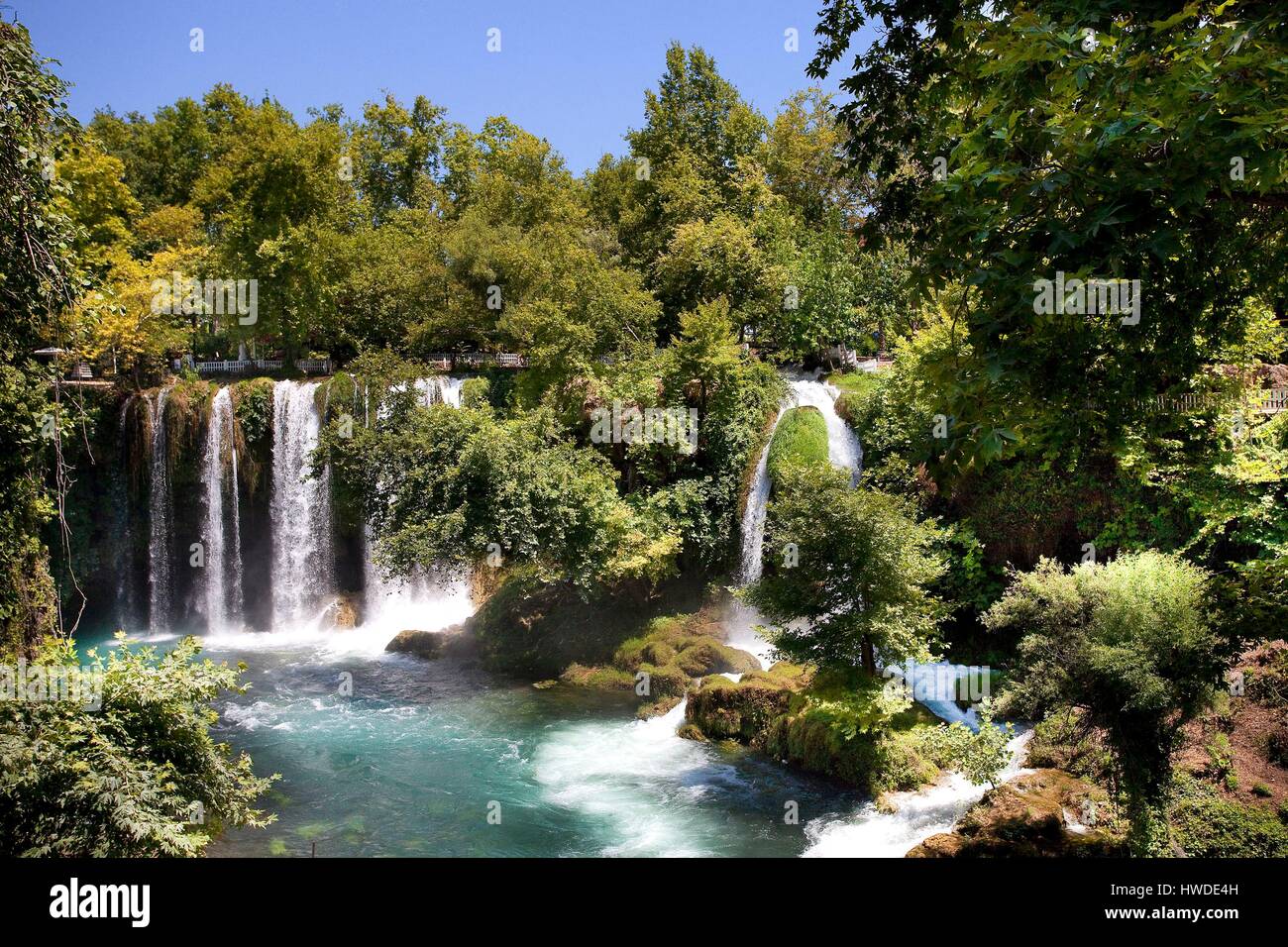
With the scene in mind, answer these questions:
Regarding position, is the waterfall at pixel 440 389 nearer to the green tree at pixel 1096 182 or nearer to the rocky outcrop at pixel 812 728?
the rocky outcrop at pixel 812 728

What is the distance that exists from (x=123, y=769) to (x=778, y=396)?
21.5 meters

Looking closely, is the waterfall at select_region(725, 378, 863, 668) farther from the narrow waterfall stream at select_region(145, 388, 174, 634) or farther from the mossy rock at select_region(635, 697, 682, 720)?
the narrow waterfall stream at select_region(145, 388, 174, 634)

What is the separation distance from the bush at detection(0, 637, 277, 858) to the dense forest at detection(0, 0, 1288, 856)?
0.12 feet

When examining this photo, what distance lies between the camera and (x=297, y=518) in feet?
95.0

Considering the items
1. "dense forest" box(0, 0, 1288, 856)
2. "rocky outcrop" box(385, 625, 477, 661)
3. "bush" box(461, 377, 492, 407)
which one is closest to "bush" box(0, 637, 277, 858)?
"dense forest" box(0, 0, 1288, 856)

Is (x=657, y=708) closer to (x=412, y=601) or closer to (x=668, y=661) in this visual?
(x=668, y=661)

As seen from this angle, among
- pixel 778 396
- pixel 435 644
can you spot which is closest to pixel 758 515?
pixel 778 396

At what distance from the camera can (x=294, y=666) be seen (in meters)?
24.9

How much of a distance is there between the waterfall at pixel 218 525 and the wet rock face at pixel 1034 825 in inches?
935

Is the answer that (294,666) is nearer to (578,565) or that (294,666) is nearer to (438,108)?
(578,565)

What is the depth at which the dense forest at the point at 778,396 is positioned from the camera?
21.9 ft

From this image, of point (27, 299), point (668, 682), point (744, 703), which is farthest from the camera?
point (668, 682)

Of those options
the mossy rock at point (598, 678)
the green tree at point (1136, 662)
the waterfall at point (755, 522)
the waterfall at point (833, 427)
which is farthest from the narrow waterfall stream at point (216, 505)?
the green tree at point (1136, 662)
